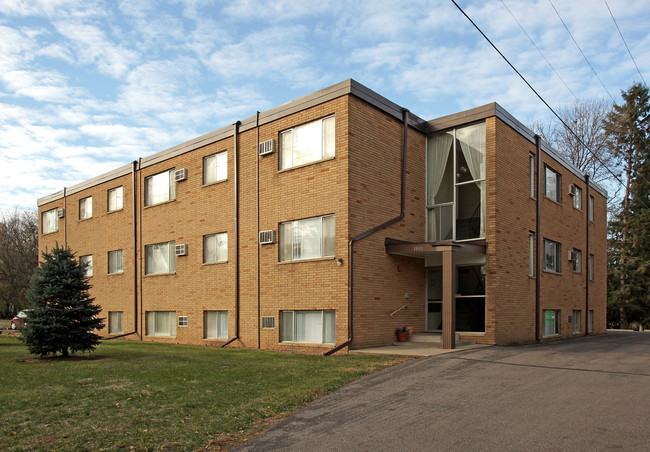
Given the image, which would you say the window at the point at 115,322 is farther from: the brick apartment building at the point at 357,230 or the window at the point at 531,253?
the window at the point at 531,253

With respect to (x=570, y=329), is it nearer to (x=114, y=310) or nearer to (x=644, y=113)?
(x=114, y=310)

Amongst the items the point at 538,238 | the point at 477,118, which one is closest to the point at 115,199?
the point at 477,118

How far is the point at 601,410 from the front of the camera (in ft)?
22.8

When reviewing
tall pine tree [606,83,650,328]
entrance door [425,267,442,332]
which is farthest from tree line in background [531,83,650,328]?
entrance door [425,267,442,332]

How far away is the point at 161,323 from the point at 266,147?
28.0 ft

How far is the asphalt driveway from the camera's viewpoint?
19.2 feet

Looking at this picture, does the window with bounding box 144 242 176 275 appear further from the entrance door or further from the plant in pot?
the entrance door

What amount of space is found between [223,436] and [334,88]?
33.0 feet

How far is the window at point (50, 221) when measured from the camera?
28153 millimetres

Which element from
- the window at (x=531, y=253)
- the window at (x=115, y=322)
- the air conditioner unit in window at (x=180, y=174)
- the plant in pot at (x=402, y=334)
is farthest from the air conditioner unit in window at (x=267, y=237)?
the window at (x=115, y=322)

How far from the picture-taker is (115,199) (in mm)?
23516

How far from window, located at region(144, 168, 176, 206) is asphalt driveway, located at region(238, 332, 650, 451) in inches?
500

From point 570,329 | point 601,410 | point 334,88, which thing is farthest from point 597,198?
point 601,410

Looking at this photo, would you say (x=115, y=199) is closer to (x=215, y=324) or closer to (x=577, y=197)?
(x=215, y=324)
